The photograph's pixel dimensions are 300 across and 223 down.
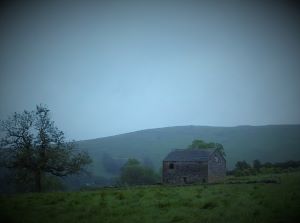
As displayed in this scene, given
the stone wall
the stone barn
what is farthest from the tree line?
the stone barn

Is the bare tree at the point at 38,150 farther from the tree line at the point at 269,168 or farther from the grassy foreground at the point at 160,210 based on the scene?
the tree line at the point at 269,168

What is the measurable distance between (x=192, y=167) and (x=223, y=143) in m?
109

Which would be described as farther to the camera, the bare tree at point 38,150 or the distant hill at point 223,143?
the distant hill at point 223,143

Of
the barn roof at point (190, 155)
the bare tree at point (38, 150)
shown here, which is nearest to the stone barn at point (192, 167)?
the barn roof at point (190, 155)

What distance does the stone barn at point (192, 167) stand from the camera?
61.7 m

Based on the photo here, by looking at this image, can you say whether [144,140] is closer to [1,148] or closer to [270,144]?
[270,144]

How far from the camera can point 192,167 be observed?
6253cm

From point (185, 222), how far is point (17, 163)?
3080 cm

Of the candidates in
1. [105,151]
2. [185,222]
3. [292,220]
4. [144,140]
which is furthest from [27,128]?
[144,140]

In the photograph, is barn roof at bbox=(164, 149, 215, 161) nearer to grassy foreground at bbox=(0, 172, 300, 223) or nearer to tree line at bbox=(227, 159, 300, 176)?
tree line at bbox=(227, 159, 300, 176)

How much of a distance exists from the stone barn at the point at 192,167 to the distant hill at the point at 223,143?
71844 millimetres

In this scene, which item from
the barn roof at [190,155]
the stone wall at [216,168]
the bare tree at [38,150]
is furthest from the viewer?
the barn roof at [190,155]

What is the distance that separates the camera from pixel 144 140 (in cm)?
18938

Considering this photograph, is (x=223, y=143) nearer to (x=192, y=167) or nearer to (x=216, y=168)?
(x=216, y=168)
